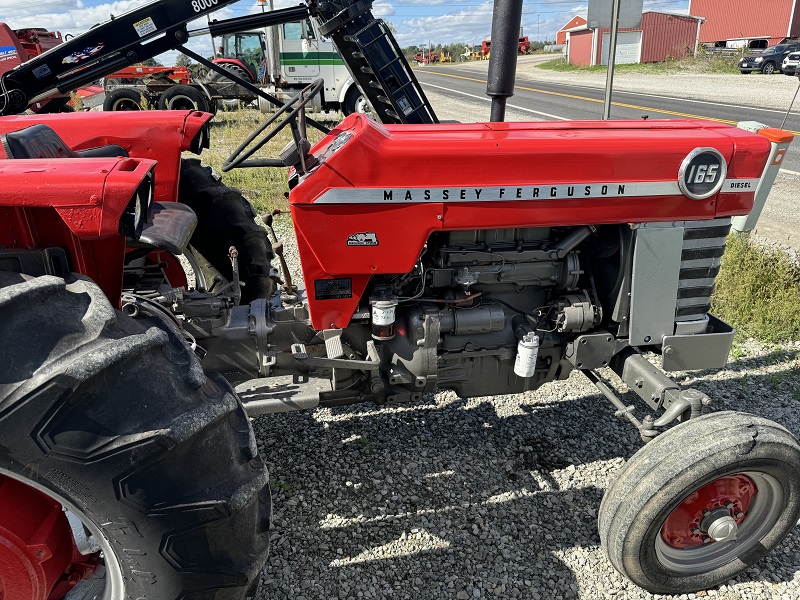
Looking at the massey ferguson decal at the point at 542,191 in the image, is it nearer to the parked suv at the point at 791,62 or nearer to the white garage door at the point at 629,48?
the parked suv at the point at 791,62

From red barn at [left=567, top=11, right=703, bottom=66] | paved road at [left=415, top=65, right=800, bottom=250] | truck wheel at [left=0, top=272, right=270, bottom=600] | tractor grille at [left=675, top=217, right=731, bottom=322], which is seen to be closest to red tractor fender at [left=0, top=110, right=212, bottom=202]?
truck wheel at [left=0, top=272, right=270, bottom=600]

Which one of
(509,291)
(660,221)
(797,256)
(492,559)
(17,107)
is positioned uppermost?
(17,107)

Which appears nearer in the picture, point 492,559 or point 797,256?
point 492,559

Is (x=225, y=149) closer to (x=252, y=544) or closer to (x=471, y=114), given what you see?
(x=471, y=114)

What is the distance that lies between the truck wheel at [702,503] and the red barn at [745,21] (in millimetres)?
38956

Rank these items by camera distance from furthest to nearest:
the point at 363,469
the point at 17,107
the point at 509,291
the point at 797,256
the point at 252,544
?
the point at 797,256, the point at 17,107, the point at 363,469, the point at 509,291, the point at 252,544

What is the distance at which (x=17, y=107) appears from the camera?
3.96 metres

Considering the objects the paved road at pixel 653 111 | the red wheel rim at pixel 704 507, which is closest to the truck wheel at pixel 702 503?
the red wheel rim at pixel 704 507

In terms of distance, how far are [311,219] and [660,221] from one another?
1305 millimetres

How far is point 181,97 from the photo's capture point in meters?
14.3

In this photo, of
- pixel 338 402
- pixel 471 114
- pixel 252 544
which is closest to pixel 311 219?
pixel 338 402

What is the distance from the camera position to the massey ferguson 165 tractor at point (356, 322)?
144 cm

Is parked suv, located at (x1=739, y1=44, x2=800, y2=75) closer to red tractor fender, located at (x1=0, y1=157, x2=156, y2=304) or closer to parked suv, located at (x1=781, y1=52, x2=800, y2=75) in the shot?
parked suv, located at (x1=781, y1=52, x2=800, y2=75)

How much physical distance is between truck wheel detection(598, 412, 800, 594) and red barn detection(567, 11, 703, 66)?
34472 mm
